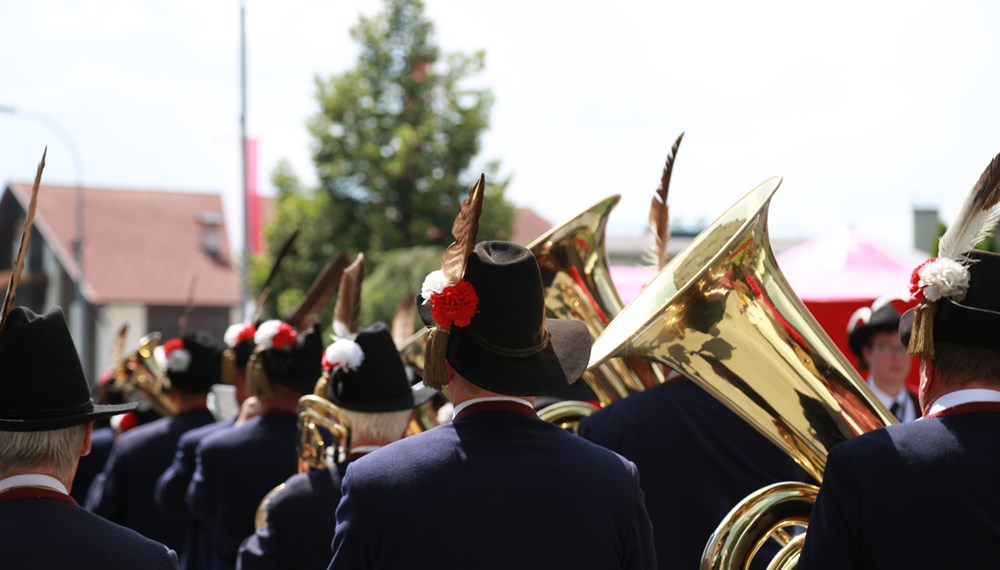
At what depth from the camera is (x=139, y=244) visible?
36.8 metres

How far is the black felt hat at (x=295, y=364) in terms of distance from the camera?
4.78 meters

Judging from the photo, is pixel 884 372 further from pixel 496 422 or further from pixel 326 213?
pixel 326 213

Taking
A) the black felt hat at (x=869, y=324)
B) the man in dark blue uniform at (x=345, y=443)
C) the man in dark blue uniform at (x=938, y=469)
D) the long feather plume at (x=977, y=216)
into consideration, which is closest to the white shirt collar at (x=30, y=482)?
the man in dark blue uniform at (x=345, y=443)

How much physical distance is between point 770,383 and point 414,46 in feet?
70.1

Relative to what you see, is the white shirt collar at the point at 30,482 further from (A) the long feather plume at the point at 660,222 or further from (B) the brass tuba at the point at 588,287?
(A) the long feather plume at the point at 660,222

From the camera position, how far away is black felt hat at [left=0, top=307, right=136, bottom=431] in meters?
2.24

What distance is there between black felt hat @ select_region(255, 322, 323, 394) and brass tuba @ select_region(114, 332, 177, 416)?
2.57 m

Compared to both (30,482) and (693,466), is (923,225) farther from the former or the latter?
(30,482)

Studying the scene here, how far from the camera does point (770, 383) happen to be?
2672 millimetres

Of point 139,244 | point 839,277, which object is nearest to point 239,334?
point 839,277

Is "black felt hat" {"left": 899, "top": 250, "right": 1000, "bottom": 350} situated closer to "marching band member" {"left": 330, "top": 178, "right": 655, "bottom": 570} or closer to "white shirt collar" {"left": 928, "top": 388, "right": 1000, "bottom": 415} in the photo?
"white shirt collar" {"left": 928, "top": 388, "right": 1000, "bottom": 415}

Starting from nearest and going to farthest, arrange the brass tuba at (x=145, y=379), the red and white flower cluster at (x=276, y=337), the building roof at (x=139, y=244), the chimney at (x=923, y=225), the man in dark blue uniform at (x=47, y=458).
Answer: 1. the man in dark blue uniform at (x=47, y=458)
2. the red and white flower cluster at (x=276, y=337)
3. the brass tuba at (x=145, y=379)
4. the chimney at (x=923, y=225)
5. the building roof at (x=139, y=244)

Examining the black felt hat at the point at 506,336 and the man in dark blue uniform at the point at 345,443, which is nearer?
the black felt hat at the point at 506,336

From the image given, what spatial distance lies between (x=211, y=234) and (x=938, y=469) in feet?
124
